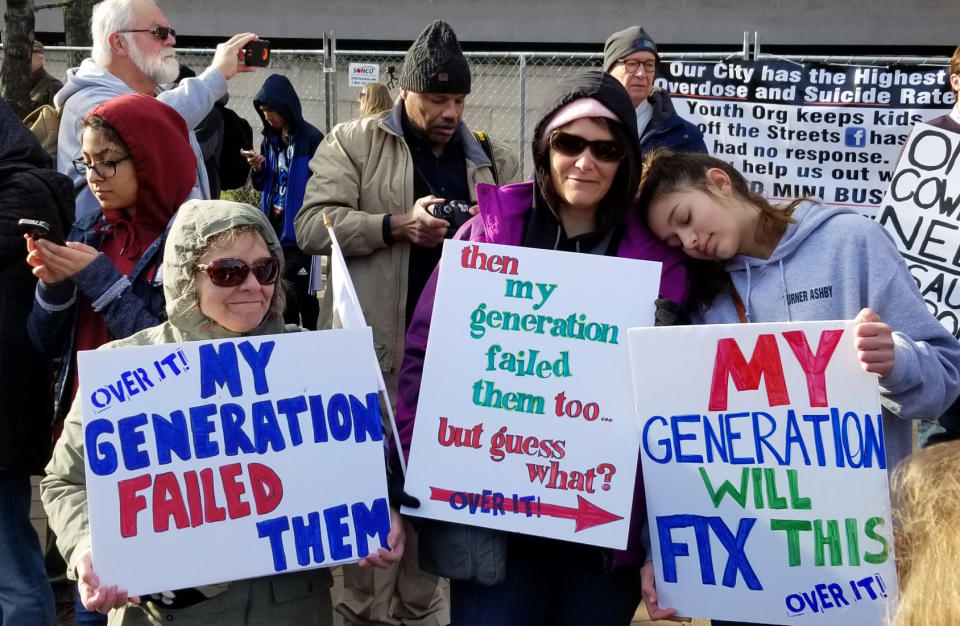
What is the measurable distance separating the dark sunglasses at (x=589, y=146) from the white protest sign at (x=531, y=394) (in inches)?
9.3

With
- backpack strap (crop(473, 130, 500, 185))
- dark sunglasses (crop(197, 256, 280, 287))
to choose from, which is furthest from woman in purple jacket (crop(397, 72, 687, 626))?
backpack strap (crop(473, 130, 500, 185))

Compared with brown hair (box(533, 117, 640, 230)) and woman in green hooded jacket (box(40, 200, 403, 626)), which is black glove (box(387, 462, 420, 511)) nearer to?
woman in green hooded jacket (box(40, 200, 403, 626))

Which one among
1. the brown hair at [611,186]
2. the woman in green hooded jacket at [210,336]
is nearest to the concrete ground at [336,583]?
the woman in green hooded jacket at [210,336]

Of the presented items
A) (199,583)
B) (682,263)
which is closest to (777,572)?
(682,263)

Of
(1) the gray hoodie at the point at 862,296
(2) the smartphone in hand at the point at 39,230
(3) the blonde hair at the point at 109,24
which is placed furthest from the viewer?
(3) the blonde hair at the point at 109,24

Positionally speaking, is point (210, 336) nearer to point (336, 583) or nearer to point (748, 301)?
point (748, 301)

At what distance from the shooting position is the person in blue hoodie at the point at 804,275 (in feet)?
7.22

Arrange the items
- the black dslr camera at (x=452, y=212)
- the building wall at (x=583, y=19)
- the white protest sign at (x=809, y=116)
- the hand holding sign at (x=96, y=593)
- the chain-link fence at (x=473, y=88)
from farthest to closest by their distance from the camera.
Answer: the building wall at (x=583, y=19) → the chain-link fence at (x=473, y=88) → the white protest sign at (x=809, y=116) → the black dslr camera at (x=452, y=212) → the hand holding sign at (x=96, y=593)

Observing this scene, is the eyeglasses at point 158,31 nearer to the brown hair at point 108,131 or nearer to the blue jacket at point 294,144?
the brown hair at point 108,131

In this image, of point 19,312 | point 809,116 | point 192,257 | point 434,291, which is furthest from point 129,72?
point 809,116

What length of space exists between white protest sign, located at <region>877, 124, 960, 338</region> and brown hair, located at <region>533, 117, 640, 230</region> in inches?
71.6

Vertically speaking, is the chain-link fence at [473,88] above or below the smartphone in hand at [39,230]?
above

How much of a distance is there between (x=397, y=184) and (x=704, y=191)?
1.63 m

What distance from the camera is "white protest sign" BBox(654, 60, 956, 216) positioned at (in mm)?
6613
